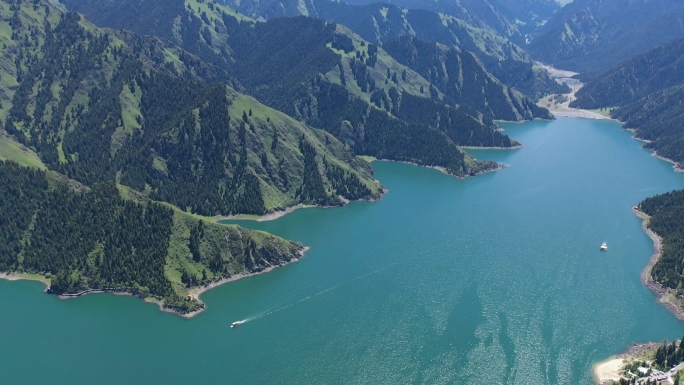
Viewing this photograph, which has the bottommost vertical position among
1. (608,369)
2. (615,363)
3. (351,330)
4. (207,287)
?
(615,363)

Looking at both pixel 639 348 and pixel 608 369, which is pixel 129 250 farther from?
pixel 639 348

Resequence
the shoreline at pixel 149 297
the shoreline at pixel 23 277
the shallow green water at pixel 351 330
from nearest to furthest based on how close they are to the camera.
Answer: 1. the shallow green water at pixel 351 330
2. the shoreline at pixel 149 297
3. the shoreline at pixel 23 277

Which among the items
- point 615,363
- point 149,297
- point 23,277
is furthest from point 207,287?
point 615,363

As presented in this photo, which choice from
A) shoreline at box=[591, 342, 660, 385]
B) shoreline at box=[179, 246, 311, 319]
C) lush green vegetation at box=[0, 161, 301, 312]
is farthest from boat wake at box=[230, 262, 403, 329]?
shoreline at box=[591, 342, 660, 385]

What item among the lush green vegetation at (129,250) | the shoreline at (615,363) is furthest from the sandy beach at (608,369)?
the lush green vegetation at (129,250)

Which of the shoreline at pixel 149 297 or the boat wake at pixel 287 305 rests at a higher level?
the shoreline at pixel 149 297

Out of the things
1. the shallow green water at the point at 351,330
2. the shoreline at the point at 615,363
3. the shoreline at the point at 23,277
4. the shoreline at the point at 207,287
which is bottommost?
the shoreline at the point at 615,363

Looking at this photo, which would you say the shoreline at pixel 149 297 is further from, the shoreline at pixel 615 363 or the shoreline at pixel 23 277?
the shoreline at pixel 615 363

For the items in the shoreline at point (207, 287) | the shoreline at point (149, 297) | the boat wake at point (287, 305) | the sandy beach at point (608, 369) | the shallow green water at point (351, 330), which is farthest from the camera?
the shoreline at point (149, 297)

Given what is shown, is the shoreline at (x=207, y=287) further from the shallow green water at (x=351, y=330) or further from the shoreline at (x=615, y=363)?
the shoreline at (x=615, y=363)

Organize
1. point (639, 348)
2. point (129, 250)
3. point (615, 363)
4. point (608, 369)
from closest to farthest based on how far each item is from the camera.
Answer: point (608, 369) → point (615, 363) → point (639, 348) → point (129, 250)

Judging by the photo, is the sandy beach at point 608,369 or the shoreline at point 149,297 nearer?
the sandy beach at point 608,369
